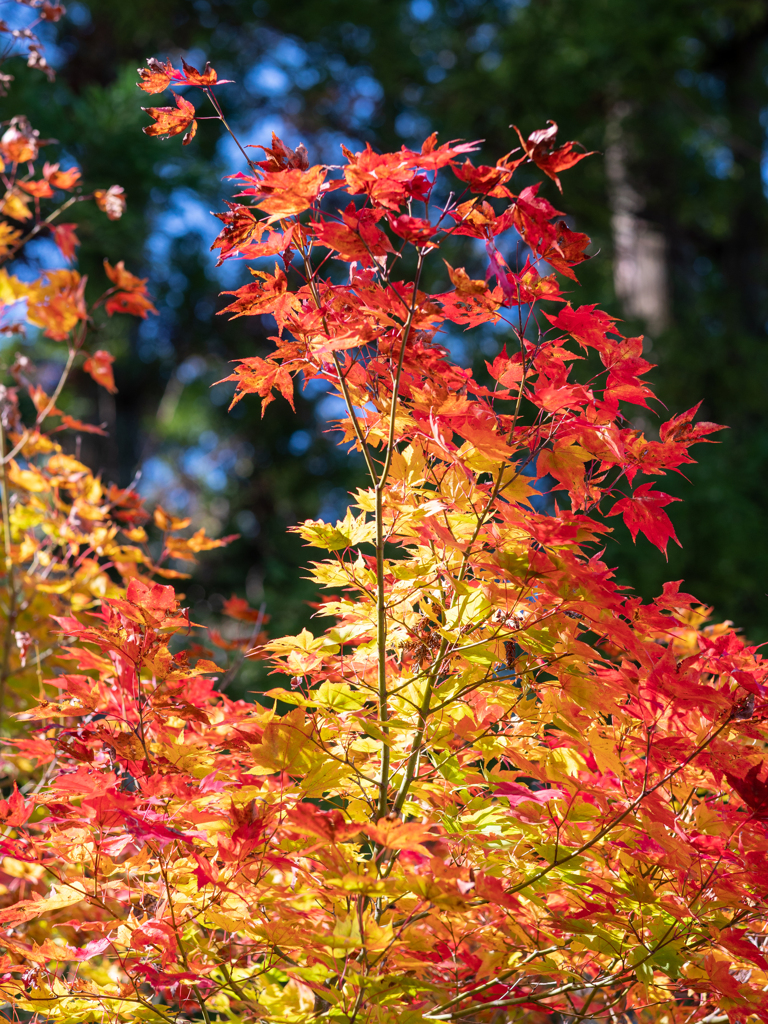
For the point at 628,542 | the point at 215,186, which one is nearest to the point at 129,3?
the point at 215,186

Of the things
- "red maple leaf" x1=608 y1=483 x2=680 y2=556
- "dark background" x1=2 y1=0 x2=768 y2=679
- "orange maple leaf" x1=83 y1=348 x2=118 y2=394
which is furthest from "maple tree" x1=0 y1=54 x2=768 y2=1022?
"dark background" x1=2 y1=0 x2=768 y2=679

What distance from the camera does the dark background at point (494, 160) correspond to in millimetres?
5250

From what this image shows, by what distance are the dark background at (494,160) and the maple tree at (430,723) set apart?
3700mm

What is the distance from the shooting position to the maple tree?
974mm

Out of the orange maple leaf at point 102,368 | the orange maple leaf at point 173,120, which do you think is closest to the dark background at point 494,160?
the orange maple leaf at point 102,368

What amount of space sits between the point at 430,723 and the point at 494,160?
5.97 meters

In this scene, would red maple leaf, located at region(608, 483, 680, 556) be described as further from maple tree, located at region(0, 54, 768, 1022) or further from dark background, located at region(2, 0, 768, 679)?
dark background, located at region(2, 0, 768, 679)

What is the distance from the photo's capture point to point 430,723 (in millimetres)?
1129

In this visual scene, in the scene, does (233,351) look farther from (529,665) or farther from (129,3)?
(529,665)

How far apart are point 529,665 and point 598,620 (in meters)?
0.17

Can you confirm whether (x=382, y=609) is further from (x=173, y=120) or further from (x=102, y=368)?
(x=102, y=368)

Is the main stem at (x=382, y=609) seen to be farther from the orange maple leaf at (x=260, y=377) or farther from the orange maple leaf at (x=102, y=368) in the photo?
the orange maple leaf at (x=102, y=368)

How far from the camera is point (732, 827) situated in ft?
3.64

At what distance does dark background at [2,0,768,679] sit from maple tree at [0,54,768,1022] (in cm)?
370
